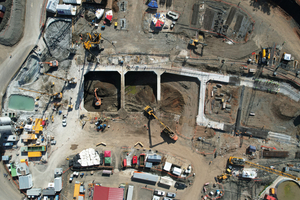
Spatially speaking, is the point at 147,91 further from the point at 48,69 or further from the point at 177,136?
the point at 48,69

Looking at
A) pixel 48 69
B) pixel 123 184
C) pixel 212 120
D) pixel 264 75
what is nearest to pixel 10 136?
pixel 48 69

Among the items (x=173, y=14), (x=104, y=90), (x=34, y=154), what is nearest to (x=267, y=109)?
(x=173, y=14)

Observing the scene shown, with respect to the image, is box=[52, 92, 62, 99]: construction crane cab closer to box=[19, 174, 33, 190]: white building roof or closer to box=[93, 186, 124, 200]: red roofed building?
box=[19, 174, 33, 190]: white building roof

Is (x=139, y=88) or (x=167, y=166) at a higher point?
(x=139, y=88)

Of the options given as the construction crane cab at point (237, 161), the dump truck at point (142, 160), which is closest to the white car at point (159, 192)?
the dump truck at point (142, 160)

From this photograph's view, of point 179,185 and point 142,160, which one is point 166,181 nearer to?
point 179,185
